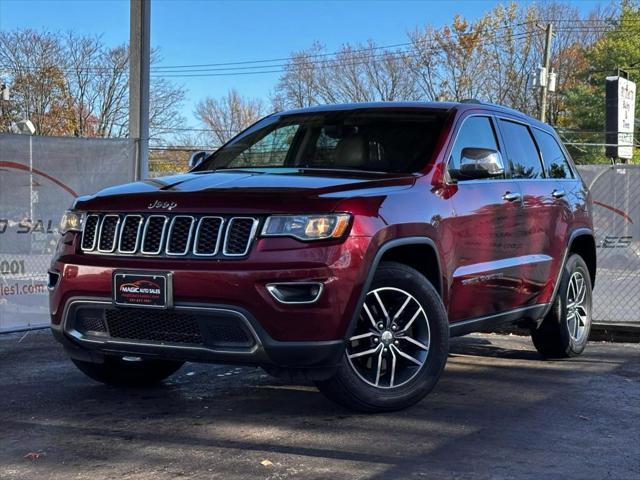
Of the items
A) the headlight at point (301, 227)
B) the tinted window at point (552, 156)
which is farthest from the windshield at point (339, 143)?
the tinted window at point (552, 156)

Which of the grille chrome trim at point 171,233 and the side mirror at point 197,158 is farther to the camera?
the side mirror at point 197,158

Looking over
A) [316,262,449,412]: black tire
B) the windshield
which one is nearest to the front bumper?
[316,262,449,412]: black tire

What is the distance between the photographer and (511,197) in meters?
5.59

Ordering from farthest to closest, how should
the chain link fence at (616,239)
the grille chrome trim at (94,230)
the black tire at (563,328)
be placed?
the chain link fence at (616,239)
the black tire at (563,328)
the grille chrome trim at (94,230)

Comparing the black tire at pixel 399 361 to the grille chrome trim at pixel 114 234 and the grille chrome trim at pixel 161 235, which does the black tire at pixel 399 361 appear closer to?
the grille chrome trim at pixel 161 235

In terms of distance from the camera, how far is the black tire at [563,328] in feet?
21.3

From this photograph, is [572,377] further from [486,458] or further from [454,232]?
[486,458]

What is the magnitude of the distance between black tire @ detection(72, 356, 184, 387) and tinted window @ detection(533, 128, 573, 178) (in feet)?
11.1

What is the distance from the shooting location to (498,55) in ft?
136

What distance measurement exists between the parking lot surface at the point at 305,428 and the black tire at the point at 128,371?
4.4 inches

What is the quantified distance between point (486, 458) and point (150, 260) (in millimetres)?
2000

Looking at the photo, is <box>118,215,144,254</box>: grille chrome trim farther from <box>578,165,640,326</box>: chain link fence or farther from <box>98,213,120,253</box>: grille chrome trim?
<box>578,165,640,326</box>: chain link fence

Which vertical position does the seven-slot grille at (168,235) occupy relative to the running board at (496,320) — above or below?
Result: above

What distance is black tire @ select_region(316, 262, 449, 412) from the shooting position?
431 centimetres
